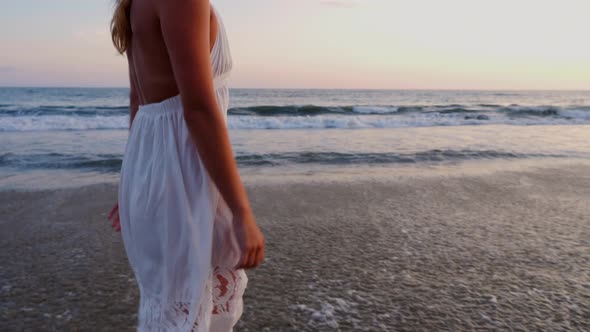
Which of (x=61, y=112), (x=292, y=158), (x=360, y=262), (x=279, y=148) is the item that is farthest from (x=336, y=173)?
(x=61, y=112)

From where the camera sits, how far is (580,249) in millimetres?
3381

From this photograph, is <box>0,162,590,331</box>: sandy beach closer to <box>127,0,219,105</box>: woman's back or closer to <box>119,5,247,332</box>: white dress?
<box>119,5,247,332</box>: white dress

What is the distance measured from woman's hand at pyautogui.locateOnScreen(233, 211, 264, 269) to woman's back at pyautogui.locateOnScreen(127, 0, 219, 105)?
1.20ft

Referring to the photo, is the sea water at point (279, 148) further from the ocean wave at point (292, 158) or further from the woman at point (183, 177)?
the woman at point (183, 177)

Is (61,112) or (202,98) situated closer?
→ (202,98)

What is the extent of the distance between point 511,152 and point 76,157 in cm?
824

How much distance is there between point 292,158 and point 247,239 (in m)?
6.87

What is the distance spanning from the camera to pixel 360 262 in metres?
3.14

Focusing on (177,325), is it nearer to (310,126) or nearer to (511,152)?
(511,152)

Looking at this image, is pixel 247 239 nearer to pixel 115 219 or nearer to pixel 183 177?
pixel 183 177

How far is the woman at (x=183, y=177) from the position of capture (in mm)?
951

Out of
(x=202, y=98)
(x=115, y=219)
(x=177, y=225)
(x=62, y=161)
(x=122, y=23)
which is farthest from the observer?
(x=62, y=161)

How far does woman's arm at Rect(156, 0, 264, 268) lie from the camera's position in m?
0.93

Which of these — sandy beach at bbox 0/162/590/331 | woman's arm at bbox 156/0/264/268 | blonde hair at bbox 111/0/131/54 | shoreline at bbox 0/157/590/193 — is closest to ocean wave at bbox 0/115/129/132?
shoreline at bbox 0/157/590/193
